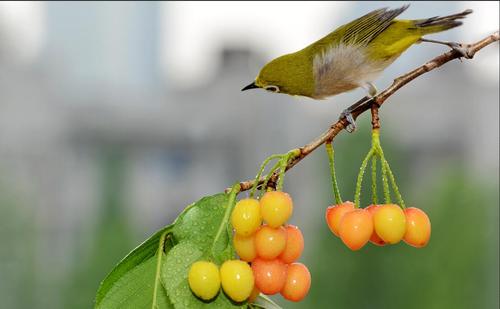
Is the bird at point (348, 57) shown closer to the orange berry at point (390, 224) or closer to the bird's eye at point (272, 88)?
the bird's eye at point (272, 88)

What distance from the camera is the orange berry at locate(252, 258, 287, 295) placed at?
0.70m

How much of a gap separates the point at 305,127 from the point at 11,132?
23.1 feet

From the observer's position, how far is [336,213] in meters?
0.76

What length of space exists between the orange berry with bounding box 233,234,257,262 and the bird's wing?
33 cm

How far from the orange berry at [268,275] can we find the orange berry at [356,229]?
63mm

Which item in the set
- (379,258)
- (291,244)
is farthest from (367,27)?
(379,258)

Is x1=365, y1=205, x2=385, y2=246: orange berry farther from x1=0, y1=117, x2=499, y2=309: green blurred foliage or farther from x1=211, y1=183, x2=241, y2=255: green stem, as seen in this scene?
x1=0, y1=117, x2=499, y2=309: green blurred foliage

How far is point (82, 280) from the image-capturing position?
48.9ft

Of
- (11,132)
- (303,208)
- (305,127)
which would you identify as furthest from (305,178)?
(11,132)

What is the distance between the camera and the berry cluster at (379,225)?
2.35 feet

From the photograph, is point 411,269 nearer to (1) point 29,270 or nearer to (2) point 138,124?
(1) point 29,270

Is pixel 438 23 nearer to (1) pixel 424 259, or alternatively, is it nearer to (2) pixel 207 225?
(2) pixel 207 225

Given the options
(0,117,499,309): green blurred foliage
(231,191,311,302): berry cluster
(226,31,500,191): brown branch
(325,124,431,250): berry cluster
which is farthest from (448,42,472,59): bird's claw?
(0,117,499,309): green blurred foliage

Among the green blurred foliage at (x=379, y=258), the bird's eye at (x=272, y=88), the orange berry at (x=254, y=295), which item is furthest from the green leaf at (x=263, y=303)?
the green blurred foliage at (x=379, y=258)
